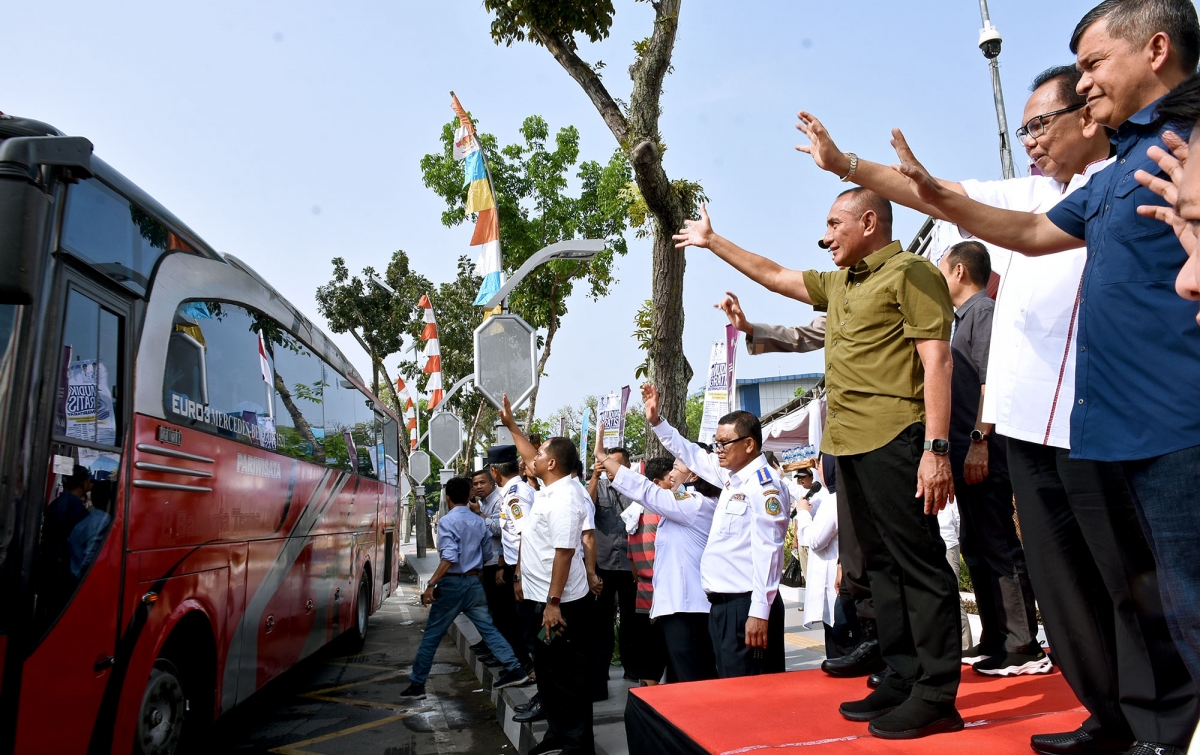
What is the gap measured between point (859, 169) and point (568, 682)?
343cm

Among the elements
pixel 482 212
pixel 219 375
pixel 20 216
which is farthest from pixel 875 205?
pixel 482 212

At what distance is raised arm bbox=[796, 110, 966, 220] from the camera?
259cm

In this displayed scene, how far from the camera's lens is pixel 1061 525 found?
8.59 feet

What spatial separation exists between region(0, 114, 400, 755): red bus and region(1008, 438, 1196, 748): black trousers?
3.35 meters

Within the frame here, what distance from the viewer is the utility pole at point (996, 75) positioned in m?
10.9

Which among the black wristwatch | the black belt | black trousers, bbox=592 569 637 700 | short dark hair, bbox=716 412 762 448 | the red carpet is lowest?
black trousers, bbox=592 569 637 700

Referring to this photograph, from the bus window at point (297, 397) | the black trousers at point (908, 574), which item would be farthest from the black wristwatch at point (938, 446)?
the bus window at point (297, 397)

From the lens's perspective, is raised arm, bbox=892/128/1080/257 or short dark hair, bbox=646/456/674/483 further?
short dark hair, bbox=646/456/674/483

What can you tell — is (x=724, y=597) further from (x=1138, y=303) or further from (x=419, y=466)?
(x=419, y=466)

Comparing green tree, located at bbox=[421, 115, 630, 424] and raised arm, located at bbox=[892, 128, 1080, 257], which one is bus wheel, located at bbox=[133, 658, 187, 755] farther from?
green tree, located at bbox=[421, 115, 630, 424]

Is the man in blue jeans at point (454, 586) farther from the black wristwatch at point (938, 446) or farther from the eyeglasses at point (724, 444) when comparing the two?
the black wristwatch at point (938, 446)

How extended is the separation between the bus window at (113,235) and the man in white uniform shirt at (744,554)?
3237mm

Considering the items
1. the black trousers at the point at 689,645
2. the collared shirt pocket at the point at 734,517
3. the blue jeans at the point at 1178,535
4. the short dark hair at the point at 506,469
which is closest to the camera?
the blue jeans at the point at 1178,535

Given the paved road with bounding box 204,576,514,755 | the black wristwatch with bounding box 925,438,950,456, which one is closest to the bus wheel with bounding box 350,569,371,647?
the paved road with bounding box 204,576,514,755
